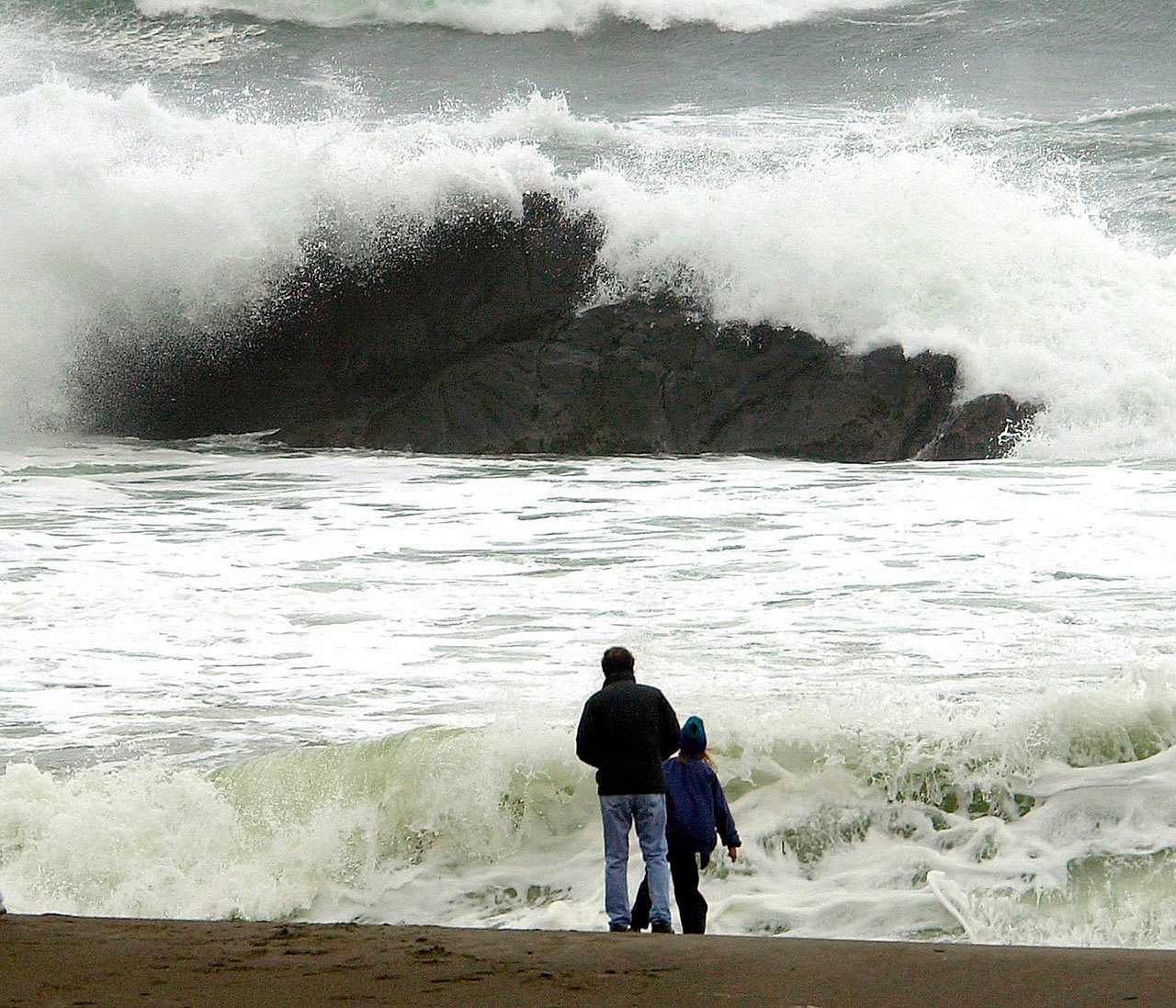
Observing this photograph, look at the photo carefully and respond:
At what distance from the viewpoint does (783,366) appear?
12.9 metres

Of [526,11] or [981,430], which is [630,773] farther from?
[526,11]

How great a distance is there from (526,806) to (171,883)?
3.93 feet

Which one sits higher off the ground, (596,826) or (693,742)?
(693,742)

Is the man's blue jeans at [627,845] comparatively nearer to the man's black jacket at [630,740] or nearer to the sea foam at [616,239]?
the man's black jacket at [630,740]

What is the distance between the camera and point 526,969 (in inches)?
146

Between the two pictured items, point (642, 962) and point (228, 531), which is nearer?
point (642, 962)

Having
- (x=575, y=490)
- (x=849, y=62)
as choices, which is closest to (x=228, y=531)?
(x=575, y=490)

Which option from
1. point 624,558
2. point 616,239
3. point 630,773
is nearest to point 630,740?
point 630,773

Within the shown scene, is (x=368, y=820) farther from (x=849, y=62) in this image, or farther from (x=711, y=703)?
(x=849, y=62)

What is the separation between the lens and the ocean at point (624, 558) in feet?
17.1

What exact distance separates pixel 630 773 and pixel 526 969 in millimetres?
948

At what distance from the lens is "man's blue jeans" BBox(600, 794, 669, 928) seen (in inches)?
180

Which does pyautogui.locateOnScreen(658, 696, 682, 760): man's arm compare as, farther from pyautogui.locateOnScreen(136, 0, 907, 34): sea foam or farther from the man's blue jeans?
pyautogui.locateOnScreen(136, 0, 907, 34): sea foam

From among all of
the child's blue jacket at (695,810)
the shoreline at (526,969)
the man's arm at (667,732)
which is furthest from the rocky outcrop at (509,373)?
the shoreline at (526,969)
